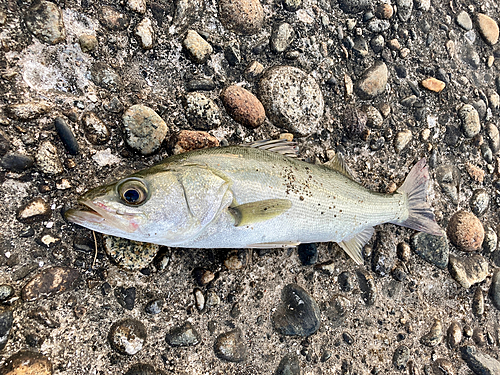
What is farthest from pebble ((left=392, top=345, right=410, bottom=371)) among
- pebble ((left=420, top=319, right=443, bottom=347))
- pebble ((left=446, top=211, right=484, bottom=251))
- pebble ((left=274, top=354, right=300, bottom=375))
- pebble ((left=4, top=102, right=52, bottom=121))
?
pebble ((left=4, top=102, right=52, bottom=121))

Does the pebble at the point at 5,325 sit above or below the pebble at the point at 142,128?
below

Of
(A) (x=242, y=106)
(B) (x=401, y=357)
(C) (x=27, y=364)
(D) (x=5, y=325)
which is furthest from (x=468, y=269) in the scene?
(D) (x=5, y=325)

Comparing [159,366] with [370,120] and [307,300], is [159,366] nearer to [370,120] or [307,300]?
[307,300]

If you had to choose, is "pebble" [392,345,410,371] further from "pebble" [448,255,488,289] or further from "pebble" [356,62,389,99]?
"pebble" [356,62,389,99]

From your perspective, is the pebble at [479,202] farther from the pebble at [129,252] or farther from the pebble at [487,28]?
the pebble at [129,252]

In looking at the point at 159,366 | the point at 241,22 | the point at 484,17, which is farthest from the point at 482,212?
the point at 159,366

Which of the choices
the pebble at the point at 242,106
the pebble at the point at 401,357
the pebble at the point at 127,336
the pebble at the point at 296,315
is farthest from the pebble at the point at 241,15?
the pebble at the point at 401,357
